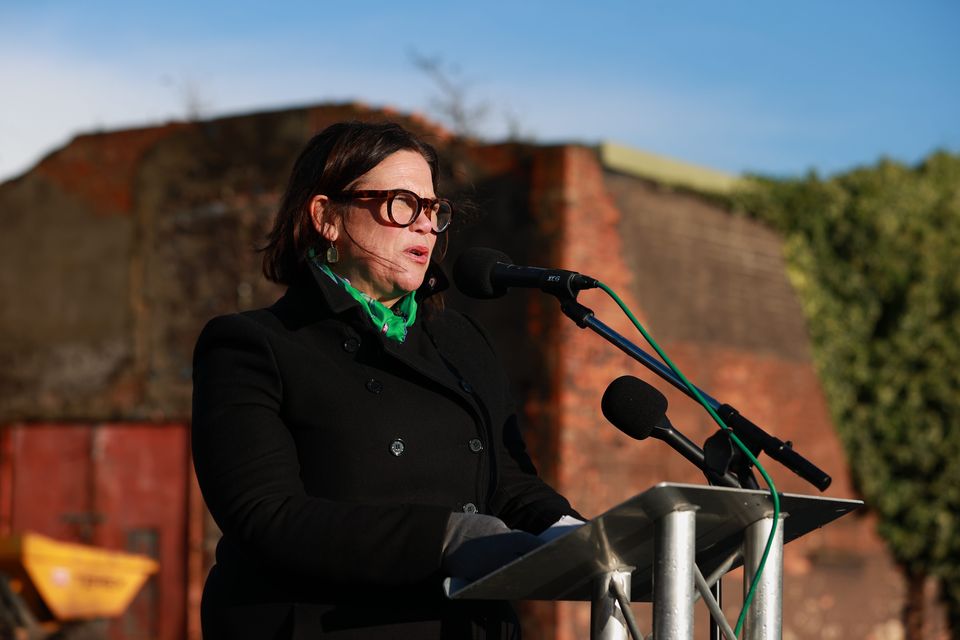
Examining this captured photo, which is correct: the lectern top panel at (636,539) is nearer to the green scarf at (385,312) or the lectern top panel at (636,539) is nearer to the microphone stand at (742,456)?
the microphone stand at (742,456)

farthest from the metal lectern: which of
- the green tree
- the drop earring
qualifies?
the green tree

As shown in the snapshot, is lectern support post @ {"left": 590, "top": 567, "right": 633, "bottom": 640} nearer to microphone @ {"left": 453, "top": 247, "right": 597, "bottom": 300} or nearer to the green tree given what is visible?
microphone @ {"left": 453, "top": 247, "right": 597, "bottom": 300}

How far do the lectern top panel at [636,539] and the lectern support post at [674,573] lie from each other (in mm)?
26

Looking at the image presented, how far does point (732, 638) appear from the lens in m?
2.68

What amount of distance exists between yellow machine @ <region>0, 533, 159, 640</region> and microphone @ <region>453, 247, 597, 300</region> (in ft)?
29.6

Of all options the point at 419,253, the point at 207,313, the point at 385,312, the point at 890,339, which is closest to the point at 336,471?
the point at 385,312

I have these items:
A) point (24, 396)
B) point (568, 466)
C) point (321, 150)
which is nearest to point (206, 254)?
point (24, 396)

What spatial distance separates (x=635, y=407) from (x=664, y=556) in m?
0.48

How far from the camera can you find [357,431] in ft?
9.90

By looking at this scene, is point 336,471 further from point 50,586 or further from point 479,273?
point 50,586

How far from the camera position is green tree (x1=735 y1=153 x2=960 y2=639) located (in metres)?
13.7

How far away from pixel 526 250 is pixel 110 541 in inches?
205

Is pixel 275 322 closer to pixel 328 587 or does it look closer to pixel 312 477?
pixel 312 477

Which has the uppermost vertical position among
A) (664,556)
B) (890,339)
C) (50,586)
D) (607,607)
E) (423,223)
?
(890,339)
